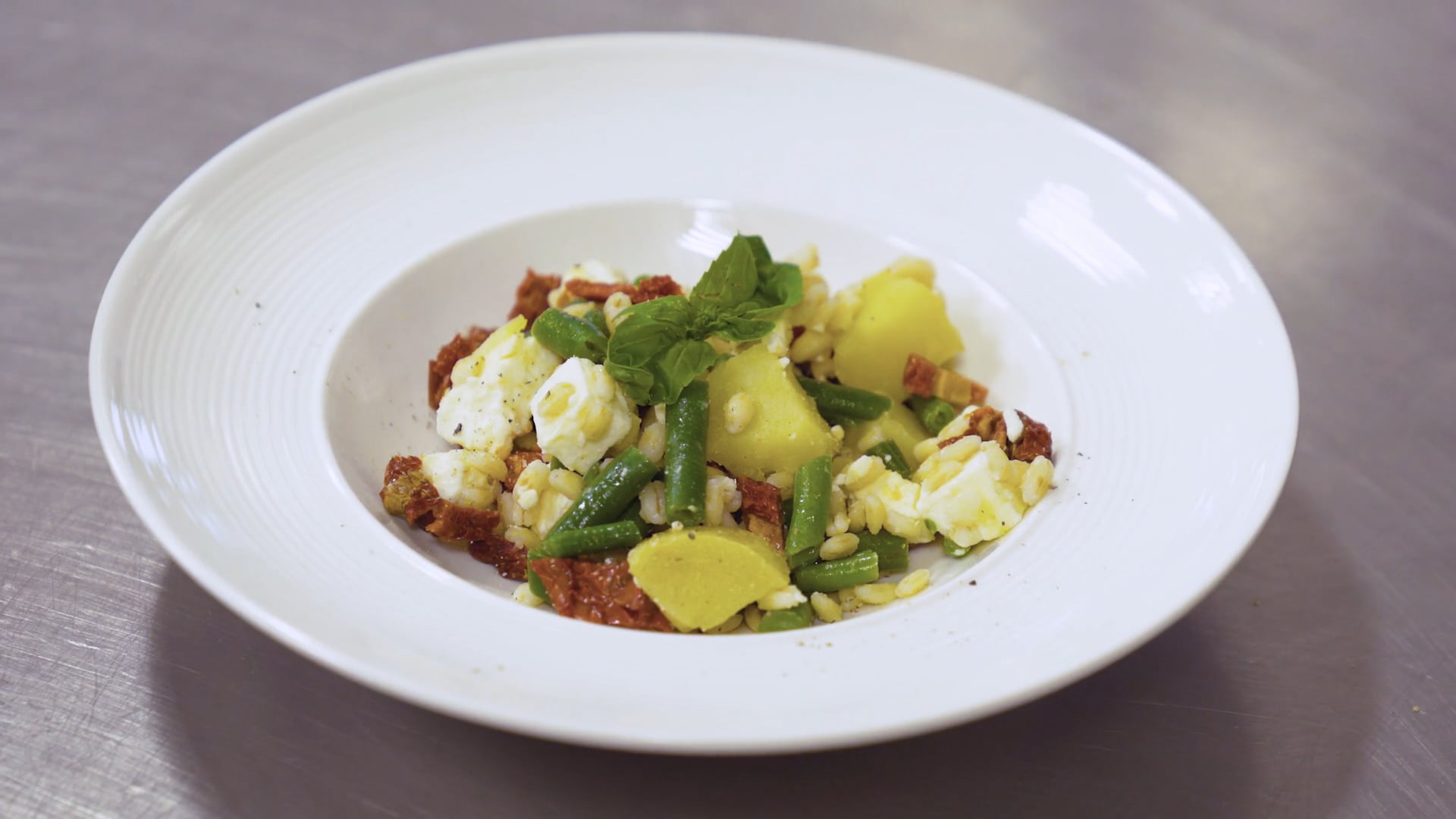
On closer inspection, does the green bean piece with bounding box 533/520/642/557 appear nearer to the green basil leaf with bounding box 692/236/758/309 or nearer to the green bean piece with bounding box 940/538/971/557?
the green basil leaf with bounding box 692/236/758/309

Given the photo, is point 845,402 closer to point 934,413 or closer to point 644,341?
point 934,413

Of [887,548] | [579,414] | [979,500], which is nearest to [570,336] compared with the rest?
[579,414]

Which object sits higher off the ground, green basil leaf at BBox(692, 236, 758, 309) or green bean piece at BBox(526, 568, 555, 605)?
green basil leaf at BBox(692, 236, 758, 309)

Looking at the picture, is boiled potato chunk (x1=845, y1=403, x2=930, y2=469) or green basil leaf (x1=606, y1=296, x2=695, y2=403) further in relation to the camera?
boiled potato chunk (x1=845, y1=403, x2=930, y2=469)

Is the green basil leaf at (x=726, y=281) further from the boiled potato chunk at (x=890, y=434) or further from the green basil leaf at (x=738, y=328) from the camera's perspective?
the boiled potato chunk at (x=890, y=434)

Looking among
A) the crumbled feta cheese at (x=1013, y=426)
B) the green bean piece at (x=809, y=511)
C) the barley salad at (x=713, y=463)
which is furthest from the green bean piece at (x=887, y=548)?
the crumbled feta cheese at (x=1013, y=426)

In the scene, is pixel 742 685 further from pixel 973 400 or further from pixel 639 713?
pixel 973 400

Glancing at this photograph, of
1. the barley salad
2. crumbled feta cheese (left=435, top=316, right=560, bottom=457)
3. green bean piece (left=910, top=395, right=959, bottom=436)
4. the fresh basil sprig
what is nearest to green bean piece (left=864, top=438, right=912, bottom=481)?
the barley salad
